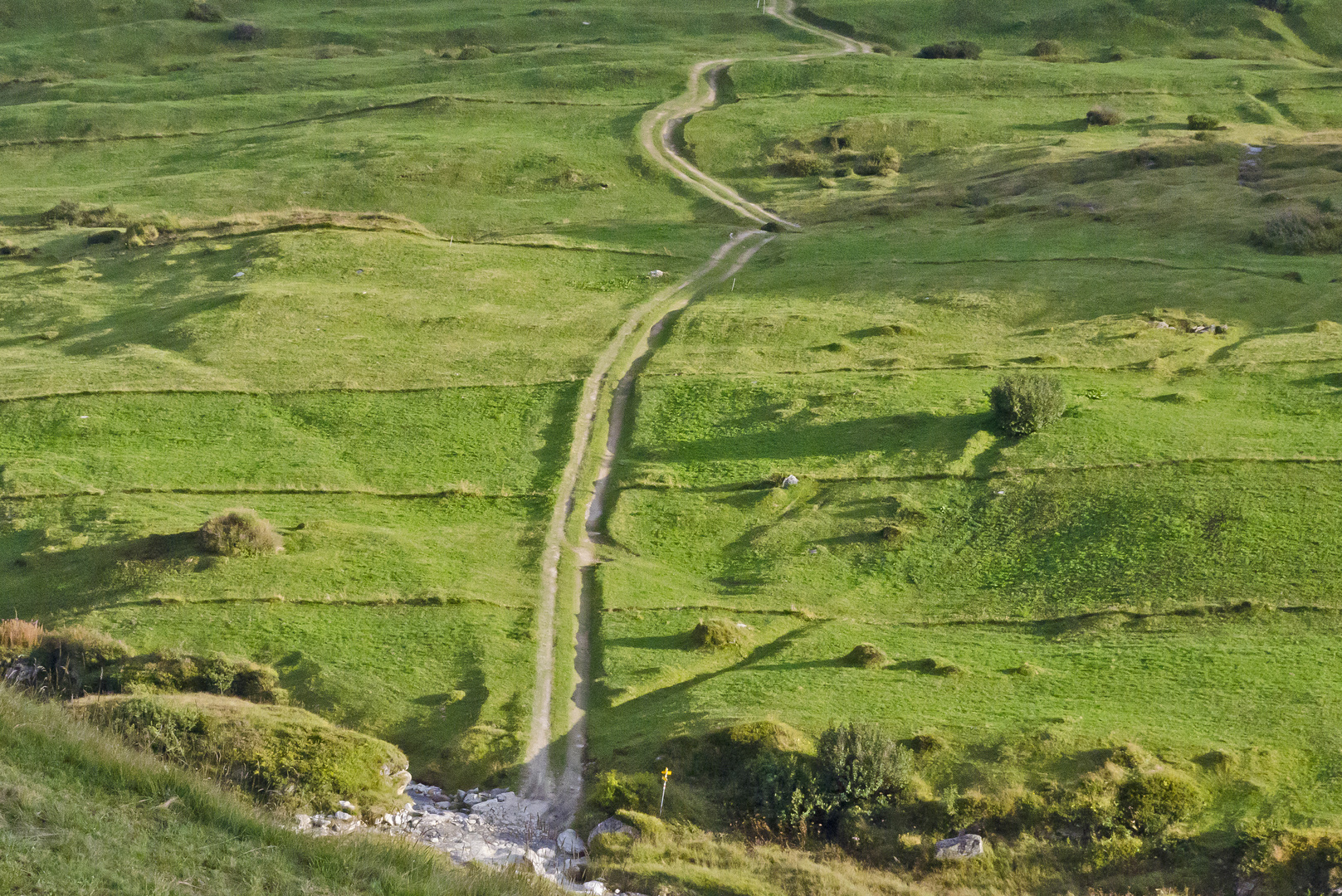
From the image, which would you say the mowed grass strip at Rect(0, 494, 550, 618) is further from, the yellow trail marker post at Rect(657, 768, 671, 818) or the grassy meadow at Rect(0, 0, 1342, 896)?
the yellow trail marker post at Rect(657, 768, 671, 818)

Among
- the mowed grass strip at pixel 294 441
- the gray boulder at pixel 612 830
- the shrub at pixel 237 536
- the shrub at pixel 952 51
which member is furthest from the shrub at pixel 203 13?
the gray boulder at pixel 612 830

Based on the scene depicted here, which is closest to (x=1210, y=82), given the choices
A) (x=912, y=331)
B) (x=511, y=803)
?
(x=912, y=331)

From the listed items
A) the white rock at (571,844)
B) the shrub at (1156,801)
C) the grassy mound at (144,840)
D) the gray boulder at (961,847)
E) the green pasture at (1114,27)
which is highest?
the green pasture at (1114,27)

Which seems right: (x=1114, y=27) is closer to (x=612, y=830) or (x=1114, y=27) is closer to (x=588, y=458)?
(x=588, y=458)

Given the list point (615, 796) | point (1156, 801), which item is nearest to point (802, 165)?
point (615, 796)

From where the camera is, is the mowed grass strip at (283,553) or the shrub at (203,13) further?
the shrub at (203,13)

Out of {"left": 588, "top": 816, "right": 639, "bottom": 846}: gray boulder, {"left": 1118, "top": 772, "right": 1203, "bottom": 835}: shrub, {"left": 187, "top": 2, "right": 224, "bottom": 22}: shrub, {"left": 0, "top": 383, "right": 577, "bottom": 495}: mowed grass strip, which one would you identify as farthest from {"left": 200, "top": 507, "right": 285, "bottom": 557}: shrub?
{"left": 187, "top": 2, "right": 224, "bottom": 22}: shrub

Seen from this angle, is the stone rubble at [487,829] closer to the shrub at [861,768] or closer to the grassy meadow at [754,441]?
the grassy meadow at [754,441]
